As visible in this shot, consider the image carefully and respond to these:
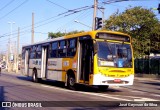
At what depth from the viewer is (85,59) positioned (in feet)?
55.4

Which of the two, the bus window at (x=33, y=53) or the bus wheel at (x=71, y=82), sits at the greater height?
the bus window at (x=33, y=53)

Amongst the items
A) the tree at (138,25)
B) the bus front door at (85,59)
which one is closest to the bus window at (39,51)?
the bus front door at (85,59)

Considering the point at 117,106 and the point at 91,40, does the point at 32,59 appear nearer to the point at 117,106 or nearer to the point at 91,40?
the point at 91,40

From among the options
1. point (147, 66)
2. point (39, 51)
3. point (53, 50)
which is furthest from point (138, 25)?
point (53, 50)

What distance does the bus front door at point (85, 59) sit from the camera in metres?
16.2

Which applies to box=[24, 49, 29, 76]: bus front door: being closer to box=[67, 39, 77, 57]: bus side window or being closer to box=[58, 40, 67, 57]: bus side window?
box=[58, 40, 67, 57]: bus side window

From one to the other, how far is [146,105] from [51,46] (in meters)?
10.8

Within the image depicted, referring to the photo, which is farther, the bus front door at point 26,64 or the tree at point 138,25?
the tree at point 138,25

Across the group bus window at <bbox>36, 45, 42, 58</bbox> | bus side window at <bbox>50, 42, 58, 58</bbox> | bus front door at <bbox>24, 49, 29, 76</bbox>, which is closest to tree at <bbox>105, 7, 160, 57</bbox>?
bus front door at <bbox>24, 49, 29, 76</bbox>

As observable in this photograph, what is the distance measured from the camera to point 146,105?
11812 mm

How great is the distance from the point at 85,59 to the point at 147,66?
2366 centimetres

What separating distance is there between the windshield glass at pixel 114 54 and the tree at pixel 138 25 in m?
25.9

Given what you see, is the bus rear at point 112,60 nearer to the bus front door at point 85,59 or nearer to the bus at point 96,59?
the bus at point 96,59

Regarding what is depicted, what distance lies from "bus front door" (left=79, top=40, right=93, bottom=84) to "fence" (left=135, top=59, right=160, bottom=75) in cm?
2224
